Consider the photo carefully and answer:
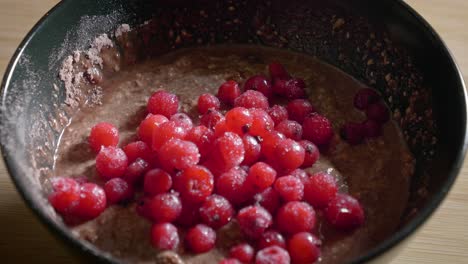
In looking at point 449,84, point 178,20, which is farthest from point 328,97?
point 178,20

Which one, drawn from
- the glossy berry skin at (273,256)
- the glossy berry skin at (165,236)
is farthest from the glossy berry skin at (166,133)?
the glossy berry skin at (273,256)

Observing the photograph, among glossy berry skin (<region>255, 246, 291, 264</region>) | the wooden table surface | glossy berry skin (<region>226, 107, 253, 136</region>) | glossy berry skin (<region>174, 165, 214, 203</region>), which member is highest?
glossy berry skin (<region>226, 107, 253, 136</region>)

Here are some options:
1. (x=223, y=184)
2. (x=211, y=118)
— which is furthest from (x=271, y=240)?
(x=211, y=118)

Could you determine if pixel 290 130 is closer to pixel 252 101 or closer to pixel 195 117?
pixel 252 101

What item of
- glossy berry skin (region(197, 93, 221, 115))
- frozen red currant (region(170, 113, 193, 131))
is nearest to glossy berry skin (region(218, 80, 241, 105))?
glossy berry skin (region(197, 93, 221, 115))

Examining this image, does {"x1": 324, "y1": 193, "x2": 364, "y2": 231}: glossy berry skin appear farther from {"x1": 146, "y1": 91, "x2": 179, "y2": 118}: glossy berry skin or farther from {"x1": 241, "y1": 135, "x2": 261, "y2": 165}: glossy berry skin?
{"x1": 146, "y1": 91, "x2": 179, "y2": 118}: glossy berry skin

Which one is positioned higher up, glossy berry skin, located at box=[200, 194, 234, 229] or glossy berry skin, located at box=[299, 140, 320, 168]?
glossy berry skin, located at box=[299, 140, 320, 168]
